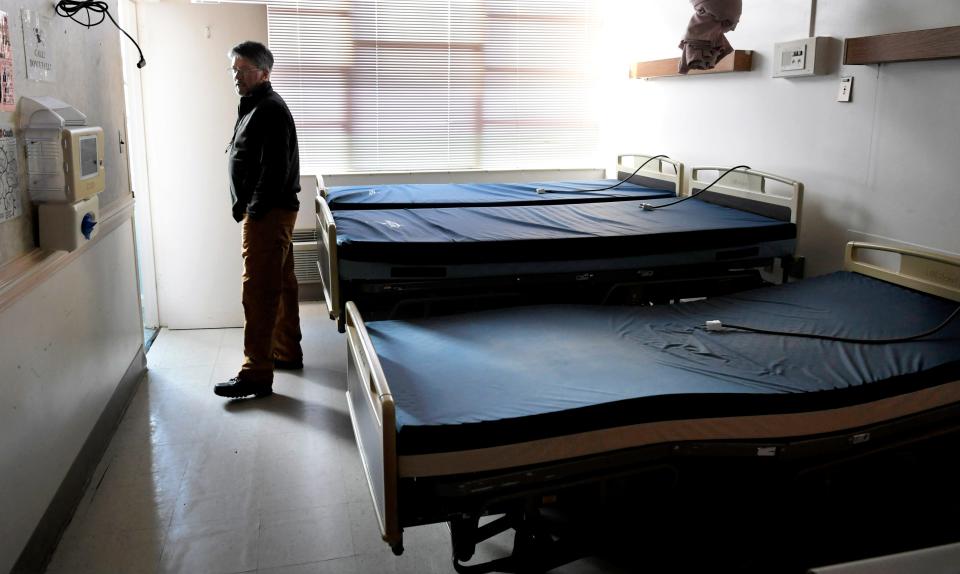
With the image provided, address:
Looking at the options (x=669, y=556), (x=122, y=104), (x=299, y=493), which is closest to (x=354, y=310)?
(x=299, y=493)

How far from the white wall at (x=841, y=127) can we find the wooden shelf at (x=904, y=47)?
95 mm

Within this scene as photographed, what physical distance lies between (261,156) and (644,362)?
2.16 m

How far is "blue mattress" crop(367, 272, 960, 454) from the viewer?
2.04 m

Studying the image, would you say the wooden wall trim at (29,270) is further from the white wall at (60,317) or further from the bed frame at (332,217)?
the bed frame at (332,217)

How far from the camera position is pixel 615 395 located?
84.2 inches

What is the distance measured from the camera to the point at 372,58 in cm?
559

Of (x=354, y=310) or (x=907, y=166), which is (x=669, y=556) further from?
(x=907, y=166)

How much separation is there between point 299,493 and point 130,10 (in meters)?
3.27

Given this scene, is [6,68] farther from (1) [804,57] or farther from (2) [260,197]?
(1) [804,57]

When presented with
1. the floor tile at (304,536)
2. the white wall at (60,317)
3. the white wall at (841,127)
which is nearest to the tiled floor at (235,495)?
the floor tile at (304,536)

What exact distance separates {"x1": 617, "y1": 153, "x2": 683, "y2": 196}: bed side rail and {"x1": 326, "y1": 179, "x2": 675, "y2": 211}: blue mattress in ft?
0.10

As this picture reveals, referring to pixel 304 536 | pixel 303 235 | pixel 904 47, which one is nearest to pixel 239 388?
pixel 304 536

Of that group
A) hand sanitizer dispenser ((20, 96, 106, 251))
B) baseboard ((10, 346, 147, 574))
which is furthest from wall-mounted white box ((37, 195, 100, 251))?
baseboard ((10, 346, 147, 574))

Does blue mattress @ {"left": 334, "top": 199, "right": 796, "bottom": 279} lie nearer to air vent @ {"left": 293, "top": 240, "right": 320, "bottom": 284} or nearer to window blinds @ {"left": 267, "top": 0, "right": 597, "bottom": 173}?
air vent @ {"left": 293, "top": 240, "right": 320, "bottom": 284}
